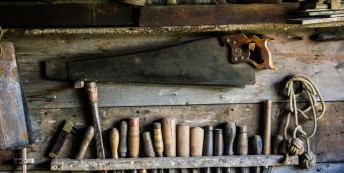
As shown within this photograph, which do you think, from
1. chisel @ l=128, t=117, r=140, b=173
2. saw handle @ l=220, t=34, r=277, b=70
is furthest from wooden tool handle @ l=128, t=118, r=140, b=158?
saw handle @ l=220, t=34, r=277, b=70

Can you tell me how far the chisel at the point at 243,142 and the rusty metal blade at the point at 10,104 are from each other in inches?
44.4

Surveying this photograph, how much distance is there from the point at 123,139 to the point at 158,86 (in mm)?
345

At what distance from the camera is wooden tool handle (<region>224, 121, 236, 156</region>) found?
209cm

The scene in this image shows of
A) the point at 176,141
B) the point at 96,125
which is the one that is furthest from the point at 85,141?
the point at 176,141

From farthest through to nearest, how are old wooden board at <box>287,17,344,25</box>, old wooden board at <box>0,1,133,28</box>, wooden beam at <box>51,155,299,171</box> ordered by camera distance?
wooden beam at <box>51,155,299,171</box> < old wooden board at <box>0,1,133,28</box> < old wooden board at <box>287,17,344,25</box>

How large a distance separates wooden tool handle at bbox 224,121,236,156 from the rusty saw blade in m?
0.24

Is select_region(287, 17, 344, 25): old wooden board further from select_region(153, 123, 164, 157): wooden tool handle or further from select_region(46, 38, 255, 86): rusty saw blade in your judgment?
select_region(153, 123, 164, 157): wooden tool handle

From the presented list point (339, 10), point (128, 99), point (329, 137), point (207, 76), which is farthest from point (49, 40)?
point (329, 137)

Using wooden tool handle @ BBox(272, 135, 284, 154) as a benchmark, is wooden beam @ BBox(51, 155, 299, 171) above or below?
below

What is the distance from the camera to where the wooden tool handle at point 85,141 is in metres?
2.04

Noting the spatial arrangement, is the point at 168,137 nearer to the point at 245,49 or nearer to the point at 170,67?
the point at 170,67

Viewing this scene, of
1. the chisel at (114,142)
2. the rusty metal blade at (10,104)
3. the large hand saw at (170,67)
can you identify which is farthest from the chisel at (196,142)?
the rusty metal blade at (10,104)

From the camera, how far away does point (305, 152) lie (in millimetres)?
2127

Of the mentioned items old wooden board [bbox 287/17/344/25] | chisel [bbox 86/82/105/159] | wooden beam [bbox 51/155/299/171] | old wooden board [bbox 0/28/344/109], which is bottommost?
wooden beam [bbox 51/155/299/171]
